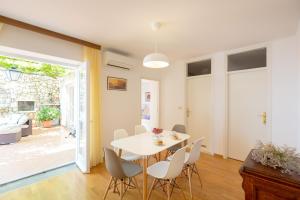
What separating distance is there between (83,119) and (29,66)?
414 centimetres

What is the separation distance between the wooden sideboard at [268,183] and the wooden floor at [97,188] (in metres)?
1.19

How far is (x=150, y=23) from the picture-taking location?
2398 mm

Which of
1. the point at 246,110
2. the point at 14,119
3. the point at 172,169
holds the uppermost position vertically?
the point at 246,110

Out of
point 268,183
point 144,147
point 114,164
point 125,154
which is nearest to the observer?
point 268,183

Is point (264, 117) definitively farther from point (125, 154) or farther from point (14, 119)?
point (14, 119)

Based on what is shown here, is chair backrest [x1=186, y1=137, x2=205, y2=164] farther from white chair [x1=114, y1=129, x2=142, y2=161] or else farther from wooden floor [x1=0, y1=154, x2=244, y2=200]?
white chair [x1=114, y1=129, x2=142, y2=161]

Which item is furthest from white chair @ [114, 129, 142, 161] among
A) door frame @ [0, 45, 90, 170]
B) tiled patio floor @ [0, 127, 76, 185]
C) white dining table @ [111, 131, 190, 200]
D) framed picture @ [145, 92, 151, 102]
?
framed picture @ [145, 92, 151, 102]

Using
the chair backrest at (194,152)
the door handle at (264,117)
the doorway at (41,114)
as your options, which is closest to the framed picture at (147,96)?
the doorway at (41,114)

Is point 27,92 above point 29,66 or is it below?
below

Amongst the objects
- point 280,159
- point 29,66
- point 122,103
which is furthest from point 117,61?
point 29,66

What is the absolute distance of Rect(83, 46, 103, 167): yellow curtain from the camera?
3.19 m

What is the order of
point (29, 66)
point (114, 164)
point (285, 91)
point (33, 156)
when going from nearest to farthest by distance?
point (114, 164), point (285, 91), point (33, 156), point (29, 66)

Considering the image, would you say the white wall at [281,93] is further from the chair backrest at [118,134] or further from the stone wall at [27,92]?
the stone wall at [27,92]

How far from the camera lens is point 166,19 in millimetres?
2277
